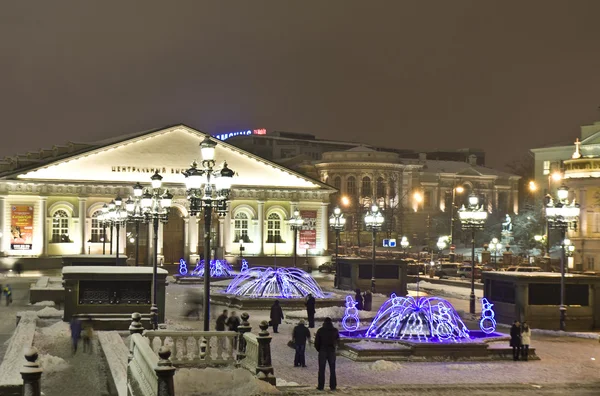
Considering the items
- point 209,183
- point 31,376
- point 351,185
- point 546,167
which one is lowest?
point 31,376

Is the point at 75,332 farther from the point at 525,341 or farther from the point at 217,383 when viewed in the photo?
the point at 525,341

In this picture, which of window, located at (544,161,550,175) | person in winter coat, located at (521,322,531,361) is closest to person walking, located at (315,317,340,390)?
person in winter coat, located at (521,322,531,361)

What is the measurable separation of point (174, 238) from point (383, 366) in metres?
59.8

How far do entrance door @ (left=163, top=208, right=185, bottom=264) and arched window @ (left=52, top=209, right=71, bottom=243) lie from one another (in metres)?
9.23

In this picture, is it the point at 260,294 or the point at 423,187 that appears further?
the point at 423,187

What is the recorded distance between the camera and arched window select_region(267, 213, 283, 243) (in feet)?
269

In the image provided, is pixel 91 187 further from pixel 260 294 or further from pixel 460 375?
pixel 460 375

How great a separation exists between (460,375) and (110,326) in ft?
38.3

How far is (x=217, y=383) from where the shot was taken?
15.7 m

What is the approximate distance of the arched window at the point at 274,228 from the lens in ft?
269

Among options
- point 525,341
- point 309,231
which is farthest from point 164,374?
point 309,231

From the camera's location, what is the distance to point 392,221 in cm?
10744

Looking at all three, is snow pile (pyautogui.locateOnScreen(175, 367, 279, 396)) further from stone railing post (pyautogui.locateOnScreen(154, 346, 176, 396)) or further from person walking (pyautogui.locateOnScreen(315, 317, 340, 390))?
person walking (pyautogui.locateOnScreen(315, 317, 340, 390))

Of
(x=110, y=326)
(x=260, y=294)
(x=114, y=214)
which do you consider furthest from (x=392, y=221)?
(x=110, y=326)
